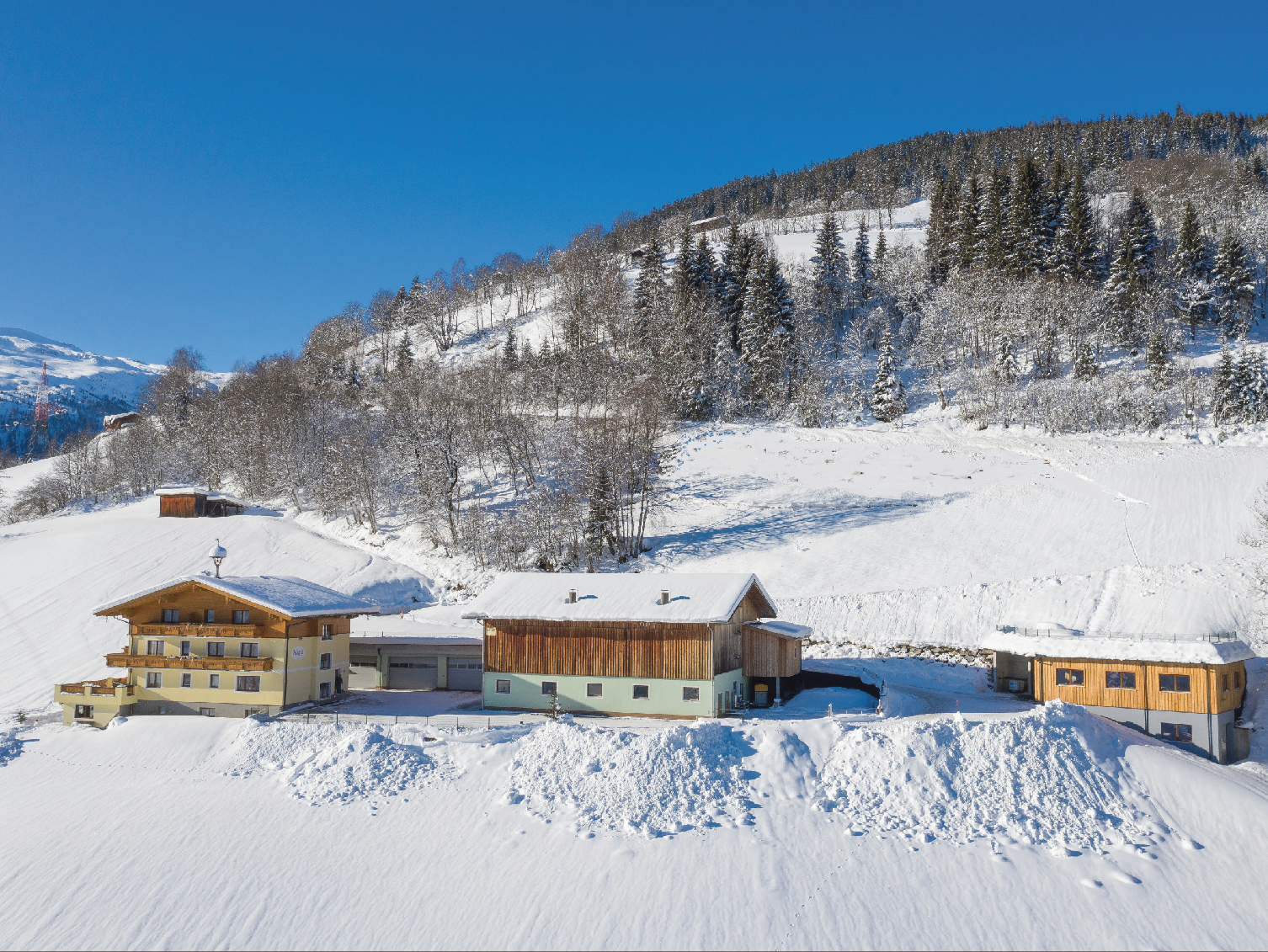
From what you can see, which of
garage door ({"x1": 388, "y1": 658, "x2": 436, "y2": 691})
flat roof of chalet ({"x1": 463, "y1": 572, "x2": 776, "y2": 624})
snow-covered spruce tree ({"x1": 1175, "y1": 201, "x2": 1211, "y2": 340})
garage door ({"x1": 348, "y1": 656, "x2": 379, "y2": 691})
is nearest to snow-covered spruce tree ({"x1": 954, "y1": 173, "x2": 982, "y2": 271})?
snow-covered spruce tree ({"x1": 1175, "y1": 201, "x2": 1211, "y2": 340})

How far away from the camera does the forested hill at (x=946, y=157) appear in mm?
132000

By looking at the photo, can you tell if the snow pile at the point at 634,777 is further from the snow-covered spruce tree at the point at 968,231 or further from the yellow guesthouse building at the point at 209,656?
the snow-covered spruce tree at the point at 968,231

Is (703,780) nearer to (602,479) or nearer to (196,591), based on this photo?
(196,591)

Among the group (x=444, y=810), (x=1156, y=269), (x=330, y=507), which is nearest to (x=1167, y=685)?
(x=444, y=810)

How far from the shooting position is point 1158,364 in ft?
209

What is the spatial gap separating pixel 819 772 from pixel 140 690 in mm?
23737

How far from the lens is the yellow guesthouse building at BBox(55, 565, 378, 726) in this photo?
94.6 ft

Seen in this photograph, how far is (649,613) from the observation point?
28.8 meters

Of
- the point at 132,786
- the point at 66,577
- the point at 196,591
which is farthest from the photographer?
the point at 66,577

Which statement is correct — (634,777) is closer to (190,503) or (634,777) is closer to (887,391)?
(190,503)

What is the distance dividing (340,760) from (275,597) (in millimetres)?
9407

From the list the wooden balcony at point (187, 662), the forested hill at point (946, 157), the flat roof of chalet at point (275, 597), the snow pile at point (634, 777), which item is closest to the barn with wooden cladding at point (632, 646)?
the snow pile at point (634, 777)

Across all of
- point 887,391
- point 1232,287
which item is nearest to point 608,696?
point 887,391

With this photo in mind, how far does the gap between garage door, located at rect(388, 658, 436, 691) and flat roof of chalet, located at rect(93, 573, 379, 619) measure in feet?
10.9
